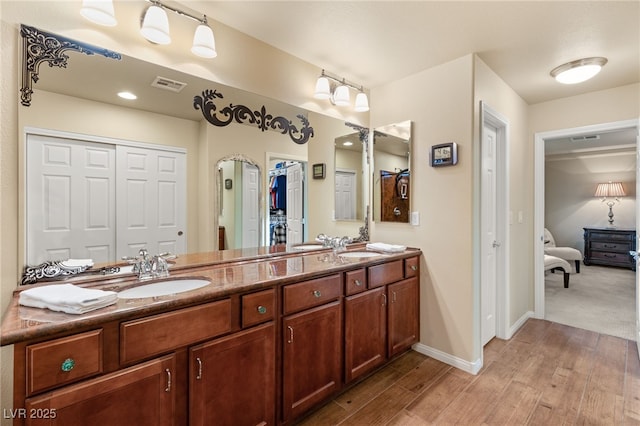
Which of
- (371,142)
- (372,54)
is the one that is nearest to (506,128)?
(371,142)

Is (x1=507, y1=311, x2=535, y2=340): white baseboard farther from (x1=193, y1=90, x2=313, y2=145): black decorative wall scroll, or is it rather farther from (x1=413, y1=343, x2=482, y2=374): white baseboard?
(x1=193, y1=90, x2=313, y2=145): black decorative wall scroll

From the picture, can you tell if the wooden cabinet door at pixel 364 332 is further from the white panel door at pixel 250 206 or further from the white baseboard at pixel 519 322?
the white baseboard at pixel 519 322

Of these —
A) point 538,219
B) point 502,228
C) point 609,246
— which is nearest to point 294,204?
point 502,228

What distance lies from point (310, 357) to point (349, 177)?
169cm

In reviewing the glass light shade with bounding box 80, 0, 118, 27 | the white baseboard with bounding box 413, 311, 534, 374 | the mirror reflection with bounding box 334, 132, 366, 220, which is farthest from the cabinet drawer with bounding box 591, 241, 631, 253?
the glass light shade with bounding box 80, 0, 118, 27

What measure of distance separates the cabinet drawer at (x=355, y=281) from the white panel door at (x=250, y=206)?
2.29 ft

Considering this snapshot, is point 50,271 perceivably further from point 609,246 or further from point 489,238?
point 609,246

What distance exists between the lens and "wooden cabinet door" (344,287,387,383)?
77.0 inches

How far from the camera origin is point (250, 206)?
2.10 metres

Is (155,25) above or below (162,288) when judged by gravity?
above

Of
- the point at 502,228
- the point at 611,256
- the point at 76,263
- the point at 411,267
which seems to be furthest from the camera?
the point at 611,256

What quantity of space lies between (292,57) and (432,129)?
1293 millimetres

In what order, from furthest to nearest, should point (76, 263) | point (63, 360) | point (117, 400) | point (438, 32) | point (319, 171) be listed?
point (319, 171)
point (438, 32)
point (76, 263)
point (117, 400)
point (63, 360)

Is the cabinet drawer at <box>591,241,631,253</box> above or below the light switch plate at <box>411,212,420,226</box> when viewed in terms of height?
below
